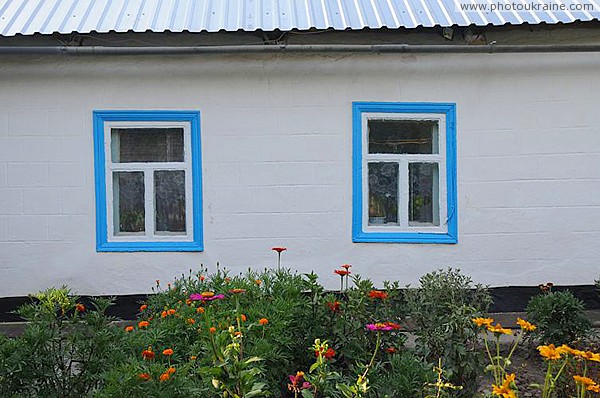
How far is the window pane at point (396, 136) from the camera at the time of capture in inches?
227

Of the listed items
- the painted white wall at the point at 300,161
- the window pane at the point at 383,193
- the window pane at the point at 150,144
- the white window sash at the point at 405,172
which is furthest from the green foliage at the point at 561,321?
the window pane at the point at 150,144

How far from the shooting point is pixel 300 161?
226 inches

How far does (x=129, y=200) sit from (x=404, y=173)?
8.15 ft

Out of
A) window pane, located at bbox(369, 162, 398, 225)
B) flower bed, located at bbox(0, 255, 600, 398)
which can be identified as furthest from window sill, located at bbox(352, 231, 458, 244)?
flower bed, located at bbox(0, 255, 600, 398)

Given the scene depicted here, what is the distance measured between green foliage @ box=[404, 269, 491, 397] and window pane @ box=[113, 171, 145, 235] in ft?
9.09

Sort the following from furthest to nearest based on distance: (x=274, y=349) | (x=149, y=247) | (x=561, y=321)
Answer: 1. (x=149, y=247)
2. (x=561, y=321)
3. (x=274, y=349)

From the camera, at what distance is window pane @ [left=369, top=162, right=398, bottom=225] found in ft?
19.0

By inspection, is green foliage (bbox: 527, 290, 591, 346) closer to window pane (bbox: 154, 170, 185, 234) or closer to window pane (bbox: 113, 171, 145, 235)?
window pane (bbox: 154, 170, 185, 234)

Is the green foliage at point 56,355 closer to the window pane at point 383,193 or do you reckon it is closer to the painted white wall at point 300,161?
the painted white wall at point 300,161

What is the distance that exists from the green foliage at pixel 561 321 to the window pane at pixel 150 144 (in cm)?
328

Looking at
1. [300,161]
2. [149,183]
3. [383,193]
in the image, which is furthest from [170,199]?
[383,193]

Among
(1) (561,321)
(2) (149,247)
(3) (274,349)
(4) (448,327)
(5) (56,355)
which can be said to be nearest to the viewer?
(5) (56,355)

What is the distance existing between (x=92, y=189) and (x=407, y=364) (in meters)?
3.55

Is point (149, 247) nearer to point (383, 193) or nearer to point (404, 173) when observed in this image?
point (383, 193)
